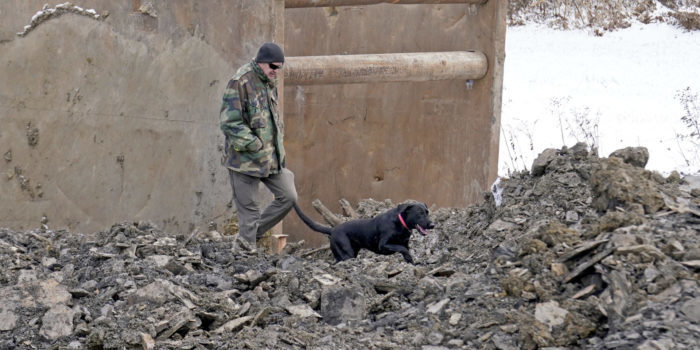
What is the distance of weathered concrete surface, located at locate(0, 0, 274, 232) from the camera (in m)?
7.12

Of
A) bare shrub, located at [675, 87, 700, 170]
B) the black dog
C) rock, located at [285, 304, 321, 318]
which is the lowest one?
rock, located at [285, 304, 321, 318]

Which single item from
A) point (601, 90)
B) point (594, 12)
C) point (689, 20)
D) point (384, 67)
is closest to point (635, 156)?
point (384, 67)

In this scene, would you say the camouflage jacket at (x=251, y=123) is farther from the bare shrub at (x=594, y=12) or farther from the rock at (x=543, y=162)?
the bare shrub at (x=594, y=12)

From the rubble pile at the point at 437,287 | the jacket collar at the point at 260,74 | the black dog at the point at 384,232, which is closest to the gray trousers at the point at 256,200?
the black dog at the point at 384,232

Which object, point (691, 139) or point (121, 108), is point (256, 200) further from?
point (691, 139)

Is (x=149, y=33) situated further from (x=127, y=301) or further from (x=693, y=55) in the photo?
(x=693, y=55)

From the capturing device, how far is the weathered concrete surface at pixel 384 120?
9.38 metres

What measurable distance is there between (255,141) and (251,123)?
0.15m

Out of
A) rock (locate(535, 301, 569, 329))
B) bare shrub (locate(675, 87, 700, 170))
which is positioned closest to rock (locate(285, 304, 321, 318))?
rock (locate(535, 301, 569, 329))

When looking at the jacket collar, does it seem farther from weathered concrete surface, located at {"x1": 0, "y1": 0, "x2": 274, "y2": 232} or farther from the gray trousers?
weathered concrete surface, located at {"x1": 0, "y1": 0, "x2": 274, "y2": 232}

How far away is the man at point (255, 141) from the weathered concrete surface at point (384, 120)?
87.1 inches

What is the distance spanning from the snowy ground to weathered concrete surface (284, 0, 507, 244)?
7.02 ft

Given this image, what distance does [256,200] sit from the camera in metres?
7.11

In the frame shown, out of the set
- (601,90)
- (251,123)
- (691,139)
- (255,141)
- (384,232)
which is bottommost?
(384,232)
